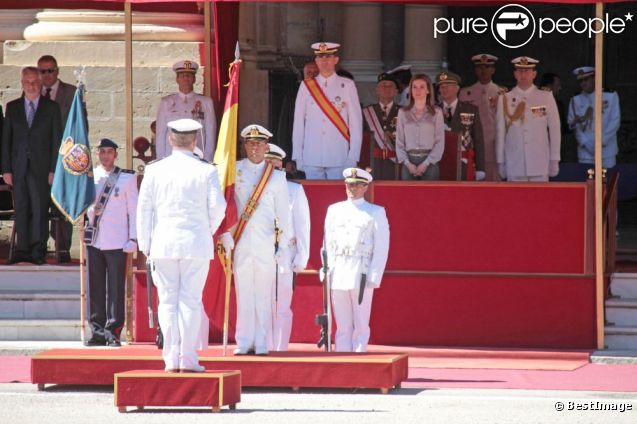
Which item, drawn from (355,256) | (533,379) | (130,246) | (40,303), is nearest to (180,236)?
(355,256)

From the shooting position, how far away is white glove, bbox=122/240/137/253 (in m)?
17.2

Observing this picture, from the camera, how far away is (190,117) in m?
17.9

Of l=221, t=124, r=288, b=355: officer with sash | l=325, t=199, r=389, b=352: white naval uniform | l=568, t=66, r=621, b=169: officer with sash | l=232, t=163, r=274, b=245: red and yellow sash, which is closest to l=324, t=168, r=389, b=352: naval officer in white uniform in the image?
l=325, t=199, r=389, b=352: white naval uniform

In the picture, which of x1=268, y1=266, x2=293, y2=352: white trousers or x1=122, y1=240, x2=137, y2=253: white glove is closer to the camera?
x1=268, y1=266, x2=293, y2=352: white trousers

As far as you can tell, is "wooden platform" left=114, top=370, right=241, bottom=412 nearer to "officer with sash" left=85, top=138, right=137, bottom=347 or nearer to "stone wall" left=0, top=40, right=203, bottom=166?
"officer with sash" left=85, top=138, right=137, bottom=347

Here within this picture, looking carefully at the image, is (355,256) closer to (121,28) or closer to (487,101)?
(487,101)

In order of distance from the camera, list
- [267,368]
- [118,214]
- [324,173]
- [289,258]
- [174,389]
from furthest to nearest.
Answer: [324,173], [118,214], [289,258], [267,368], [174,389]

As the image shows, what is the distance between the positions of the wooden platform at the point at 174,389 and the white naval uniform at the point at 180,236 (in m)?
0.31

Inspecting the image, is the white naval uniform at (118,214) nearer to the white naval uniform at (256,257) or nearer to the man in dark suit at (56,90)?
the man in dark suit at (56,90)

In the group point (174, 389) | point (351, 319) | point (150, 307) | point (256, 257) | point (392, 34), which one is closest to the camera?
point (174, 389)

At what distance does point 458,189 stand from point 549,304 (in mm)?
1288

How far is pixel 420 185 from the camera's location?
17.4m

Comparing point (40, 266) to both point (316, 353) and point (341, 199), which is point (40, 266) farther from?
point (316, 353)

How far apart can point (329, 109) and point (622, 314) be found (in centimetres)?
319
